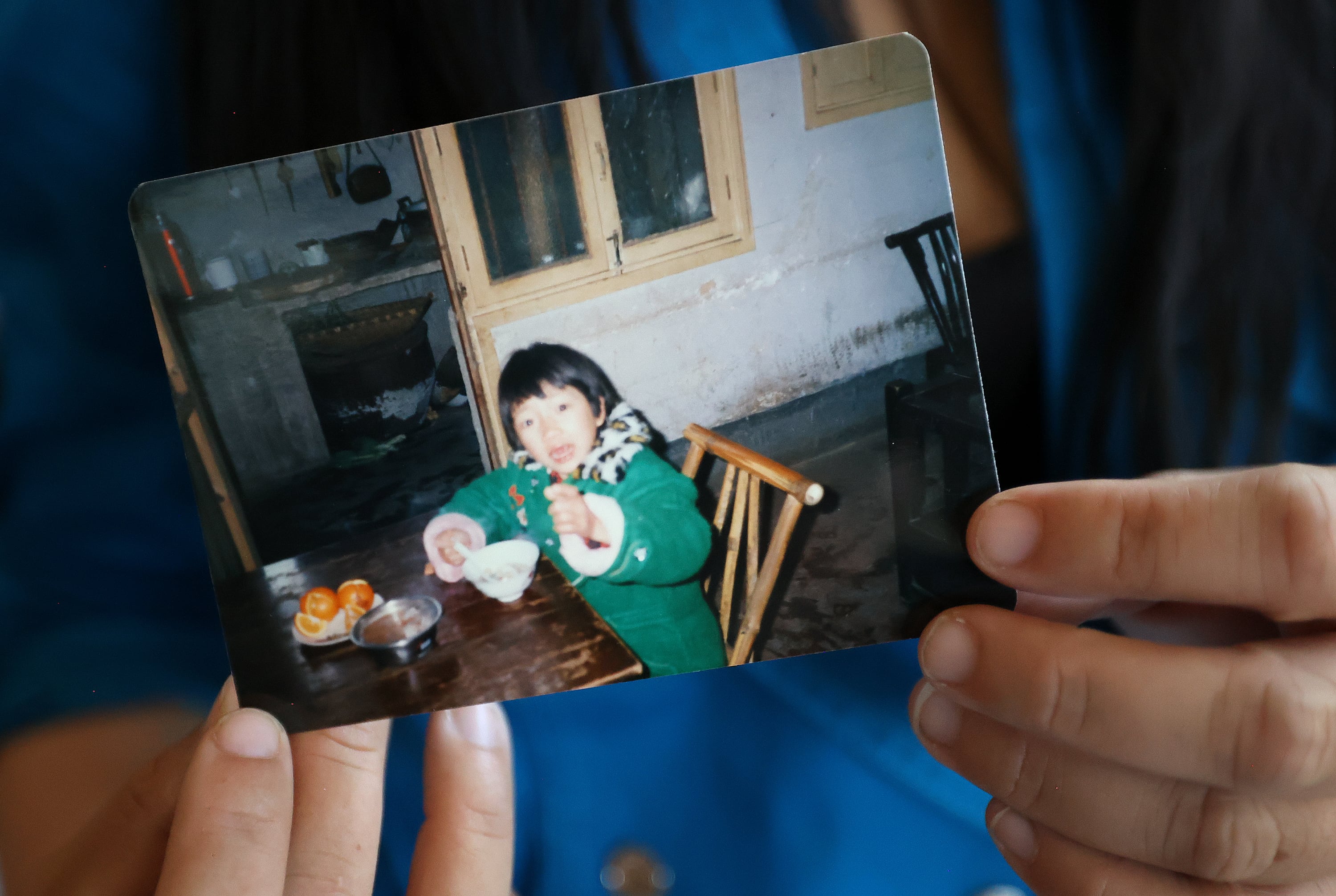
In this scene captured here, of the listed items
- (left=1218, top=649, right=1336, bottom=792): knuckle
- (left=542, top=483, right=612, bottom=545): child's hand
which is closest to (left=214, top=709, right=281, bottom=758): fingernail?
(left=542, top=483, right=612, bottom=545): child's hand

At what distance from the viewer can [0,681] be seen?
0.52 metres

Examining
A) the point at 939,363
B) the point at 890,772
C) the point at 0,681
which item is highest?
the point at 939,363

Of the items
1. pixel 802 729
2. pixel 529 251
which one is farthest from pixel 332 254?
pixel 802 729

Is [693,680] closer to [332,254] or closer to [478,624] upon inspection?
[478,624]

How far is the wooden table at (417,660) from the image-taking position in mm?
462

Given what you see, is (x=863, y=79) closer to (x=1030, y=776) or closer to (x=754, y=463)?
(x=754, y=463)

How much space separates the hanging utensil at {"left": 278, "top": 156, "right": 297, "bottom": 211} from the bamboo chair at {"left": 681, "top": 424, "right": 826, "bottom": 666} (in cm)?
28

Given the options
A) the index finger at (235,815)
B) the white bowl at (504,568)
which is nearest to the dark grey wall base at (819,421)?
the white bowl at (504,568)

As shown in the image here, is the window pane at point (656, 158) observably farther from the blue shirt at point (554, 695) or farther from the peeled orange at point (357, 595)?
the peeled orange at point (357, 595)

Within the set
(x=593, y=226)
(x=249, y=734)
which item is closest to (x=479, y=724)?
(x=249, y=734)

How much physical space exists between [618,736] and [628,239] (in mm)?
392

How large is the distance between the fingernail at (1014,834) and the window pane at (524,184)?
493 mm

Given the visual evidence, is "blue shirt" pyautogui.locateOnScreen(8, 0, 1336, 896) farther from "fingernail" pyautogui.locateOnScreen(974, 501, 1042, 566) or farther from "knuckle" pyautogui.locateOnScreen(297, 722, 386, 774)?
"fingernail" pyautogui.locateOnScreen(974, 501, 1042, 566)

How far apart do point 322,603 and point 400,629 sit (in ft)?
0.17
